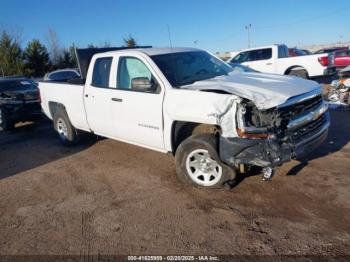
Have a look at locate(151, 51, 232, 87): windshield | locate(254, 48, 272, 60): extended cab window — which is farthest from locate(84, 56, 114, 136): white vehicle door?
locate(254, 48, 272, 60): extended cab window

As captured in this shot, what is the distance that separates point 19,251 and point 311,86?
4.10 m

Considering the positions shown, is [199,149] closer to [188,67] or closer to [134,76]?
[188,67]

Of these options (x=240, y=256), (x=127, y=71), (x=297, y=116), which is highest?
(x=127, y=71)

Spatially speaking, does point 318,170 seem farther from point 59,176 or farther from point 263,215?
point 59,176

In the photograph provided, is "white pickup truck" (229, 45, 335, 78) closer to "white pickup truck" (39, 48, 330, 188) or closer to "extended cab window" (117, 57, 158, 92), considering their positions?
"white pickup truck" (39, 48, 330, 188)

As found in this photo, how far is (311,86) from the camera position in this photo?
4.36 m

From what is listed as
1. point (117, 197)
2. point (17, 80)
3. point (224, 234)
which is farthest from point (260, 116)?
point (17, 80)

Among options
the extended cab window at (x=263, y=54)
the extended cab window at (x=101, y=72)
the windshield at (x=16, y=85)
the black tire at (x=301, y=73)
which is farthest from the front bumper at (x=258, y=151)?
the extended cab window at (x=263, y=54)

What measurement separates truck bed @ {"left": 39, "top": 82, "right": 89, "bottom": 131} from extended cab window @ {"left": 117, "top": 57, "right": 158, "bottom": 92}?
1.23m

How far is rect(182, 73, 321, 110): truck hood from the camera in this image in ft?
12.0

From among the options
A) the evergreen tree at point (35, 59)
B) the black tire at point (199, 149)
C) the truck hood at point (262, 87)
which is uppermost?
the evergreen tree at point (35, 59)

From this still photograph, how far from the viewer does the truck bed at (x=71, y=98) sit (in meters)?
6.33

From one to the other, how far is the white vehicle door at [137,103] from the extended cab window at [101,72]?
0.25 m

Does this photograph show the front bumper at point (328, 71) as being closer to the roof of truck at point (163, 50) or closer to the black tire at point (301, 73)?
the black tire at point (301, 73)
